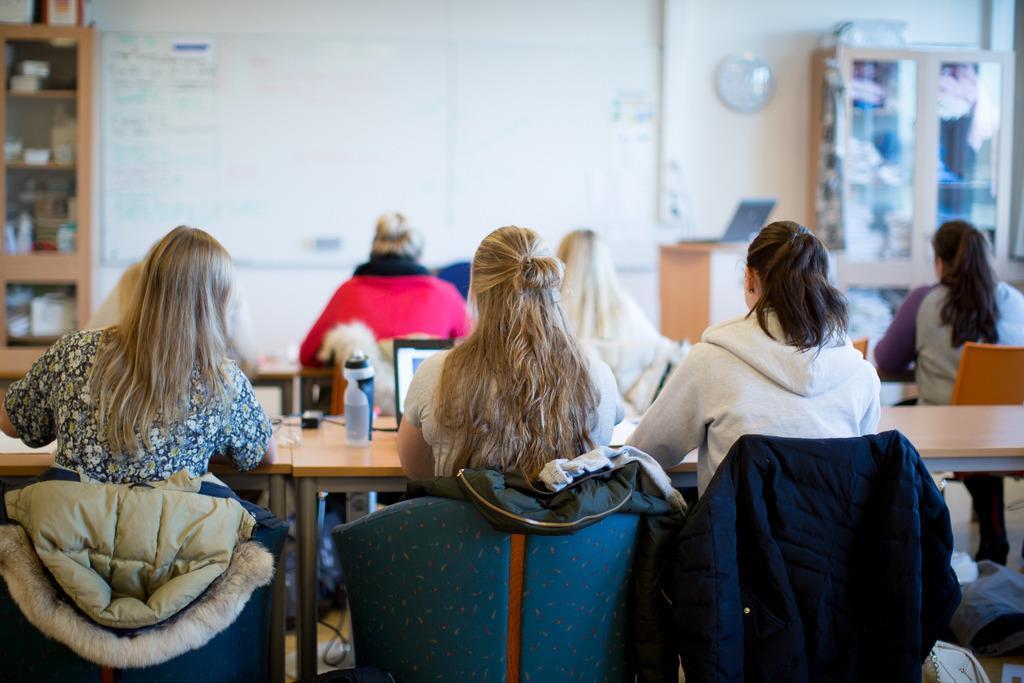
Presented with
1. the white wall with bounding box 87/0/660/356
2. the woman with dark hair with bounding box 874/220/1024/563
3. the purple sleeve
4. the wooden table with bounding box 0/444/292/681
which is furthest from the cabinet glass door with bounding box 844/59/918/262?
the wooden table with bounding box 0/444/292/681

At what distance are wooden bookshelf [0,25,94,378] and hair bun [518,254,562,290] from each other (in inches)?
156

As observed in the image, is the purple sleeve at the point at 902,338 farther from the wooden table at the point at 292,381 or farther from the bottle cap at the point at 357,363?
the bottle cap at the point at 357,363

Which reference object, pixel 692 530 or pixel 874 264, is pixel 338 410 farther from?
pixel 874 264

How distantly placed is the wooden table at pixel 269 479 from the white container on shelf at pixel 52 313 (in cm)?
330

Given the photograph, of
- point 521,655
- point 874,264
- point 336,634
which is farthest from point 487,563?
point 874,264

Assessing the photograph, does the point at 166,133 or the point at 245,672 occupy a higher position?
the point at 166,133

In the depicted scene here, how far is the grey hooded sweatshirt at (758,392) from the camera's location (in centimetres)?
209

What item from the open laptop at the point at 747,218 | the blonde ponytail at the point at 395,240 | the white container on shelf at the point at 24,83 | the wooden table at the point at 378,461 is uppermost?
the white container on shelf at the point at 24,83

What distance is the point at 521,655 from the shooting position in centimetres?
183

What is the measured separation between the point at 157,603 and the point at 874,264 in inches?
194

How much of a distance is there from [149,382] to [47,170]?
3928mm

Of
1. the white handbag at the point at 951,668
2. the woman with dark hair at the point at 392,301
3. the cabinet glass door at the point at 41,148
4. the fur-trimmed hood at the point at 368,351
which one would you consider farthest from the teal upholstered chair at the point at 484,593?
the cabinet glass door at the point at 41,148

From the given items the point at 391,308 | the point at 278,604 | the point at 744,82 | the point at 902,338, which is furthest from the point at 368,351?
the point at 744,82

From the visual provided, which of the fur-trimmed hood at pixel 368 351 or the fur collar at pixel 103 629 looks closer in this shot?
the fur collar at pixel 103 629
